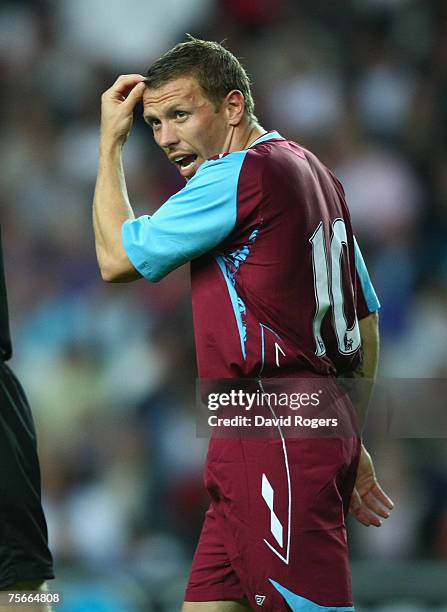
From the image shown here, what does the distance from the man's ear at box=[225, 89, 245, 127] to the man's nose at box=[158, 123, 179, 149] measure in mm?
173

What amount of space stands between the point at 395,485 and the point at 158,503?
53.1 inches

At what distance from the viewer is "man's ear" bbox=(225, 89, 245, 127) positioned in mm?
3264

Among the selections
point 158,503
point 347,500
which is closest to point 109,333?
point 158,503

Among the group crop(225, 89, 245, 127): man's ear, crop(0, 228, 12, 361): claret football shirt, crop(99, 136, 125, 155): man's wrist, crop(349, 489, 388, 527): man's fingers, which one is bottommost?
crop(349, 489, 388, 527): man's fingers

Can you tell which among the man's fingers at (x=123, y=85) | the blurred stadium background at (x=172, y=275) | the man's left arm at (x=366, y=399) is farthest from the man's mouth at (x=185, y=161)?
the blurred stadium background at (x=172, y=275)

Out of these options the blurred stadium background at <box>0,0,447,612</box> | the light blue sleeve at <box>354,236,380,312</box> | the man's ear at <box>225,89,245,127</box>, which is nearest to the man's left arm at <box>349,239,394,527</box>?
the light blue sleeve at <box>354,236,380,312</box>

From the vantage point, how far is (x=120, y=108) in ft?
10.6

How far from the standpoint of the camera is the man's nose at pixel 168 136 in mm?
3215

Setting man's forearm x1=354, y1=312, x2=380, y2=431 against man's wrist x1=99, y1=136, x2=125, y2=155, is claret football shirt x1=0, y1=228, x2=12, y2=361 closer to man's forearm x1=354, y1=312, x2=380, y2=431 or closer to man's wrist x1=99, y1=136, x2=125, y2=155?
man's wrist x1=99, y1=136, x2=125, y2=155

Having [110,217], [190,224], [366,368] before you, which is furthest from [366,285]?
[110,217]

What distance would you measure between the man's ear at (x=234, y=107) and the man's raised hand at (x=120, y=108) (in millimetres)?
257

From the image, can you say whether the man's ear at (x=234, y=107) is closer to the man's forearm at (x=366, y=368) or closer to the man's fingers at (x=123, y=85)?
the man's fingers at (x=123, y=85)

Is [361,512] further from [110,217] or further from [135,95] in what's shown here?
[135,95]

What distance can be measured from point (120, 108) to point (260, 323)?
2.56 ft
